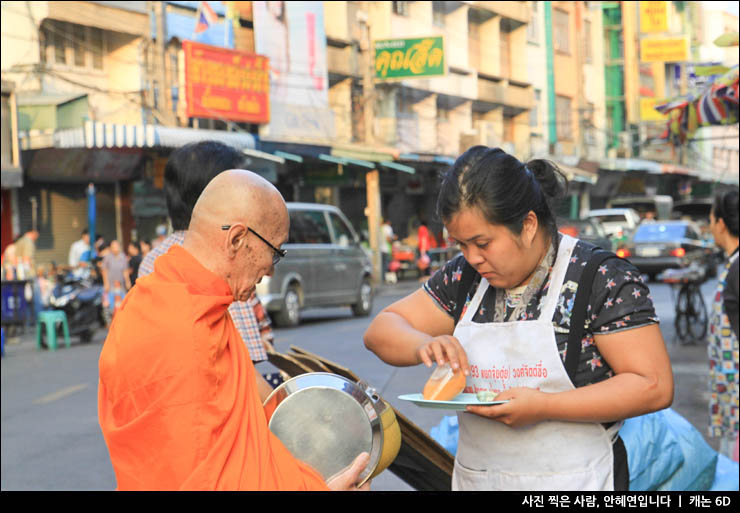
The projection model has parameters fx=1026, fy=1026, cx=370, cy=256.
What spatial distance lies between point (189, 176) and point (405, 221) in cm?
3107

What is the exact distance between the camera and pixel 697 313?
43.8ft

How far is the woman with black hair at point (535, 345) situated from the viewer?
2592mm

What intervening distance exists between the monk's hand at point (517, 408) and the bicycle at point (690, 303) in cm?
1094

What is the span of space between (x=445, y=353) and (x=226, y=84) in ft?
67.4

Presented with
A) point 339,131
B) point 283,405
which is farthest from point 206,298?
point 339,131

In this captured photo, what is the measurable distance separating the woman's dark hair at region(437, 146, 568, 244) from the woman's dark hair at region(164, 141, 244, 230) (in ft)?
3.32

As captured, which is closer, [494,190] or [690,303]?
[494,190]

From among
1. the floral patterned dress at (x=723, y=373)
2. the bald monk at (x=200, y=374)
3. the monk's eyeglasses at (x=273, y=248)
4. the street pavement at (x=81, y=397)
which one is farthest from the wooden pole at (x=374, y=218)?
the bald monk at (x=200, y=374)

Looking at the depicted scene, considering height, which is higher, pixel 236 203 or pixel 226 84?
pixel 226 84

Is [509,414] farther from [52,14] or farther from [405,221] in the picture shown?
[405,221]

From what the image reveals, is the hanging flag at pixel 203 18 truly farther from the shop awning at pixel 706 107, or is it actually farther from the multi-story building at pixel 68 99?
the shop awning at pixel 706 107

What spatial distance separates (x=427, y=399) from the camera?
259 centimetres

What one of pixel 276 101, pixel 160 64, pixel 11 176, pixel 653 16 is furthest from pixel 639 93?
pixel 11 176

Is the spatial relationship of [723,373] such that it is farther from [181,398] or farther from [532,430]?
[181,398]
